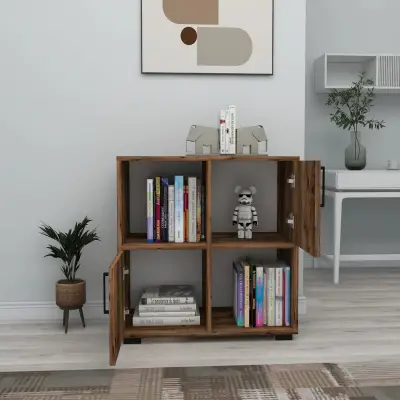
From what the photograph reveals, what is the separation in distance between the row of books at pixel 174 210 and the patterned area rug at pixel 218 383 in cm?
59

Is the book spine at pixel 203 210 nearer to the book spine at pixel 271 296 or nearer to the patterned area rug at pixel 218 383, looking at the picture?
the book spine at pixel 271 296

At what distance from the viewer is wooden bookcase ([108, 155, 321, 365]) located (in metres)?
2.17

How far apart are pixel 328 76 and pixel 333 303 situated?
5.46ft

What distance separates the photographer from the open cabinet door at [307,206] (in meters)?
2.10

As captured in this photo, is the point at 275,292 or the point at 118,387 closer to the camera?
the point at 118,387

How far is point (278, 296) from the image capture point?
2.43m

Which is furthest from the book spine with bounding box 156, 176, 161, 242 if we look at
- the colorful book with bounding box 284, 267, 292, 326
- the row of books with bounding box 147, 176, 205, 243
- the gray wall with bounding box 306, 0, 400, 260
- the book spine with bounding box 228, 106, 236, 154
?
the gray wall with bounding box 306, 0, 400, 260

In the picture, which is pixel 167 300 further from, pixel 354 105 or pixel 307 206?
pixel 354 105

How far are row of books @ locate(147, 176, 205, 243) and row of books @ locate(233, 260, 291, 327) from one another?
0.93 ft

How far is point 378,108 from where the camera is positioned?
158 inches

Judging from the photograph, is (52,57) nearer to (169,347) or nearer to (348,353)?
(169,347)


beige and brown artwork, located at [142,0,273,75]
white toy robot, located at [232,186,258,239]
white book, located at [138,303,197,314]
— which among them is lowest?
white book, located at [138,303,197,314]

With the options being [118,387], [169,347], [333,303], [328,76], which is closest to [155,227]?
[169,347]

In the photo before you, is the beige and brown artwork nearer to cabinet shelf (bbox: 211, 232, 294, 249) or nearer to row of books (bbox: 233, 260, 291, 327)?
cabinet shelf (bbox: 211, 232, 294, 249)
